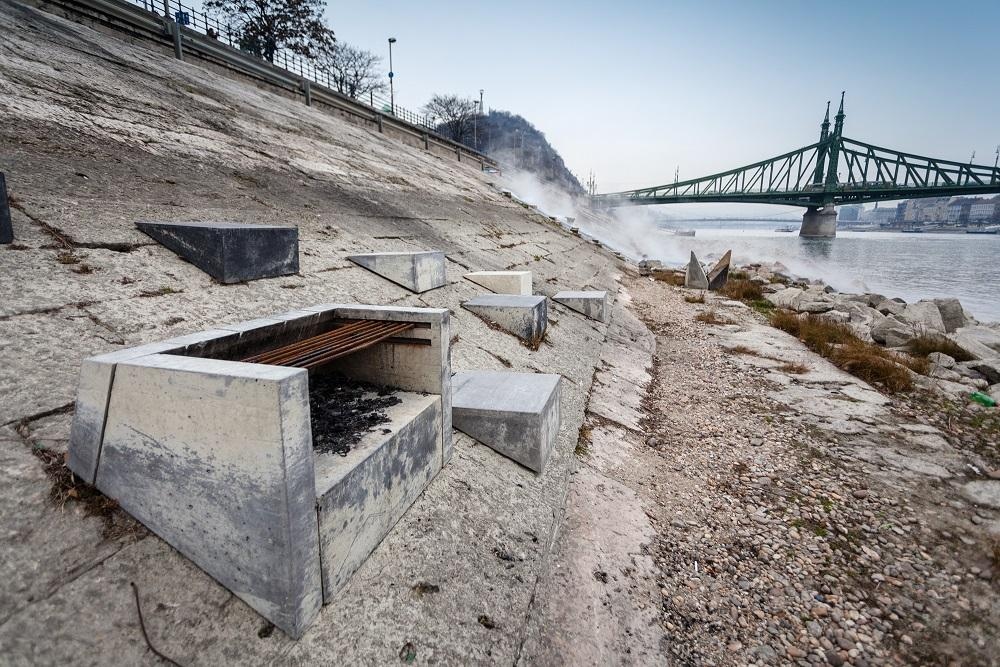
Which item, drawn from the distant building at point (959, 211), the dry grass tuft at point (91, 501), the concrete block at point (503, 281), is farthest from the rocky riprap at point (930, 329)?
the distant building at point (959, 211)

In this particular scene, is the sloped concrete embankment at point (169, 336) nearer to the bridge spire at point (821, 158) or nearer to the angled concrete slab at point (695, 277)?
the angled concrete slab at point (695, 277)

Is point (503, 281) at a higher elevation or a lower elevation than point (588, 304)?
higher

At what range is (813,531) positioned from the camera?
2.88m

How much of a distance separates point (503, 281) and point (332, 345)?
13.1ft

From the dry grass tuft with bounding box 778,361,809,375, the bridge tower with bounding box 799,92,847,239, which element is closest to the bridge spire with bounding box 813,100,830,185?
the bridge tower with bounding box 799,92,847,239

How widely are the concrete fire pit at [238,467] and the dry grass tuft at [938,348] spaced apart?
332 inches

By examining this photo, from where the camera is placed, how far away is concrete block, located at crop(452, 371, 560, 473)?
8.96 ft

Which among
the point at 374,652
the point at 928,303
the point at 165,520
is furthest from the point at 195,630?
the point at 928,303

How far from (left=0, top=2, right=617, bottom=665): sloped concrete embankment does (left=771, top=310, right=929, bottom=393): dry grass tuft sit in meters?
3.23

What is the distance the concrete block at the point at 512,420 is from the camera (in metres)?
2.73

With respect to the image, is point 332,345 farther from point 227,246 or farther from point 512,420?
A: point 227,246

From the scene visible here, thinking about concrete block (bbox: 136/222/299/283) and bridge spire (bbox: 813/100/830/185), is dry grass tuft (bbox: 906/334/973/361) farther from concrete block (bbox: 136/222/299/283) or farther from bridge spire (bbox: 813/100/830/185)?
bridge spire (bbox: 813/100/830/185)

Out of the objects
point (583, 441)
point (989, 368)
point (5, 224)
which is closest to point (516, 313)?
point (583, 441)

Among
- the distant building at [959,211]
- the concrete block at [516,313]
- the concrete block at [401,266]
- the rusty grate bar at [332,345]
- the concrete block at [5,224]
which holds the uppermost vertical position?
the distant building at [959,211]
